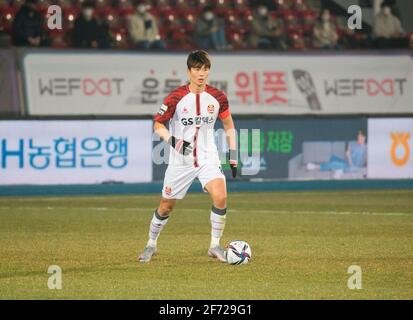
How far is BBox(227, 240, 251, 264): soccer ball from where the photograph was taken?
11.4 meters

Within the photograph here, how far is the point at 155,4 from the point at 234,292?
55.2ft

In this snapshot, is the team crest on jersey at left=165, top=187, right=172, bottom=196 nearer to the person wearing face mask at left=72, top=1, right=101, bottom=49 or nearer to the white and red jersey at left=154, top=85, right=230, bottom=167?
the white and red jersey at left=154, top=85, right=230, bottom=167

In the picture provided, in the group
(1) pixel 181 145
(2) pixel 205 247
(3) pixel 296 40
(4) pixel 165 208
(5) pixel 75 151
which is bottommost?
(2) pixel 205 247

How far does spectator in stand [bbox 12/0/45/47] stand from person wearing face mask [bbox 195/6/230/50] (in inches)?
153

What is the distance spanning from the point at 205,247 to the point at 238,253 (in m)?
1.61

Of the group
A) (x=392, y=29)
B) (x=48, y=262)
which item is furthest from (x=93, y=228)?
(x=392, y=29)

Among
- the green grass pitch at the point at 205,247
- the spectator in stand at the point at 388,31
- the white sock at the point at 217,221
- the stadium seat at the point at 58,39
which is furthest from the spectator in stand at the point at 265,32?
the white sock at the point at 217,221

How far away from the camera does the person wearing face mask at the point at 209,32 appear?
24188 millimetres

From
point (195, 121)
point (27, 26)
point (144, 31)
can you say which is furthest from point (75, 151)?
point (195, 121)

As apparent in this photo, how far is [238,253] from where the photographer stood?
11406 millimetres

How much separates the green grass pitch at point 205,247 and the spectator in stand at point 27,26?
4470 millimetres

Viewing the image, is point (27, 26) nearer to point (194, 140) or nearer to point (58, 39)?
point (58, 39)

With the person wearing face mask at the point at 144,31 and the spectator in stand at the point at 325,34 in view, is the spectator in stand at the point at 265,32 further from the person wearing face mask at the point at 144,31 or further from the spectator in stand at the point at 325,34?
the person wearing face mask at the point at 144,31

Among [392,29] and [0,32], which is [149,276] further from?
[392,29]
